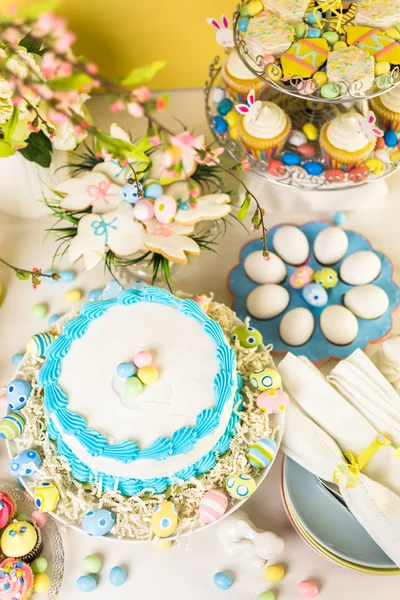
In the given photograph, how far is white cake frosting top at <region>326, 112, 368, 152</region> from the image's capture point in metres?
1.04

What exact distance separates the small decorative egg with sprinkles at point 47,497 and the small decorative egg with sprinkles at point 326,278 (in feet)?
1.85

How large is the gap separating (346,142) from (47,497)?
73 centimetres

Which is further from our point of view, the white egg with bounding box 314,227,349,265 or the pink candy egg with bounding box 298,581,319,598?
the white egg with bounding box 314,227,349,265

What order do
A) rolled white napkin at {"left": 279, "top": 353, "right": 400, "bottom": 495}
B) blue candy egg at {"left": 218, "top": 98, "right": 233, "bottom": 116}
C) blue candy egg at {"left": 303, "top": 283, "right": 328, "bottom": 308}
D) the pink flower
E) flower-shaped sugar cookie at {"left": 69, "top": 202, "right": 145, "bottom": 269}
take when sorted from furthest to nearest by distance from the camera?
1. blue candy egg at {"left": 218, "top": 98, "right": 233, "bottom": 116}
2. blue candy egg at {"left": 303, "top": 283, "right": 328, "bottom": 308}
3. flower-shaped sugar cookie at {"left": 69, "top": 202, "right": 145, "bottom": 269}
4. rolled white napkin at {"left": 279, "top": 353, "right": 400, "bottom": 495}
5. the pink flower

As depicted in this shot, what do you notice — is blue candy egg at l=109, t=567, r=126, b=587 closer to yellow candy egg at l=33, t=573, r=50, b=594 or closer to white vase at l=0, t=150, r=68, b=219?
yellow candy egg at l=33, t=573, r=50, b=594

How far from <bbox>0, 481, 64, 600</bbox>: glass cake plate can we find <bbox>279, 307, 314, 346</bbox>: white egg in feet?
1.55

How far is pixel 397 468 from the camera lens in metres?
0.86

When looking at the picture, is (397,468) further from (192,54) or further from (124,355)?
(192,54)

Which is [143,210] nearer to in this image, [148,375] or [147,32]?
[148,375]

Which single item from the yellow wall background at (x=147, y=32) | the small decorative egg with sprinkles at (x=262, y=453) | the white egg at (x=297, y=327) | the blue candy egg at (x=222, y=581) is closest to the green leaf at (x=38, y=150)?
the yellow wall background at (x=147, y=32)

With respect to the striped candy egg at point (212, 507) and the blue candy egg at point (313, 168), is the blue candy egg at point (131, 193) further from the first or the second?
the striped candy egg at point (212, 507)

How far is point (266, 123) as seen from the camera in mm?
1059

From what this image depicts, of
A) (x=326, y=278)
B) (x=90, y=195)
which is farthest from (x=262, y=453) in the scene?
(x=90, y=195)

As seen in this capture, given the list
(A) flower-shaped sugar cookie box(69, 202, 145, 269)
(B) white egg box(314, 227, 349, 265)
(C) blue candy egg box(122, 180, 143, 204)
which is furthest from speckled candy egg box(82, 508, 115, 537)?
(B) white egg box(314, 227, 349, 265)
